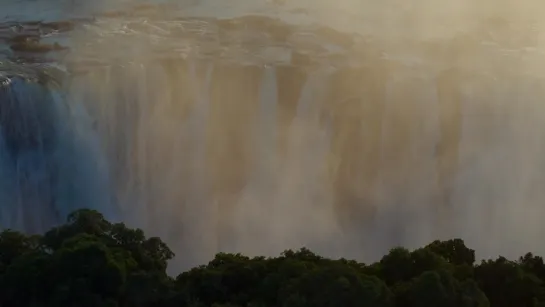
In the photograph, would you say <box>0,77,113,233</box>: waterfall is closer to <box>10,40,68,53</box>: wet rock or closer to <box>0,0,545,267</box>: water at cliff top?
<box>0,0,545,267</box>: water at cliff top

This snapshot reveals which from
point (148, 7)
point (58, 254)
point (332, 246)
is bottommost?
point (58, 254)

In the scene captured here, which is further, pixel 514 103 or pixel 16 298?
pixel 514 103

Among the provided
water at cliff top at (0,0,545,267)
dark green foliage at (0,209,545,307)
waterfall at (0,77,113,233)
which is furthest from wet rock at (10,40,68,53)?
dark green foliage at (0,209,545,307)

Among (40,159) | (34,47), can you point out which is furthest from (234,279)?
(34,47)

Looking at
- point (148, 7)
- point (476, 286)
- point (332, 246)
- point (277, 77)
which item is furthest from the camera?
point (148, 7)

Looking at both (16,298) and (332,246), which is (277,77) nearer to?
(332,246)

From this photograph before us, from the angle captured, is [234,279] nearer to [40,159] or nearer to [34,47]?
[40,159]

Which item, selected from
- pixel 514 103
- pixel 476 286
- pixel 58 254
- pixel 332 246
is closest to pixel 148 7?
pixel 332 246
